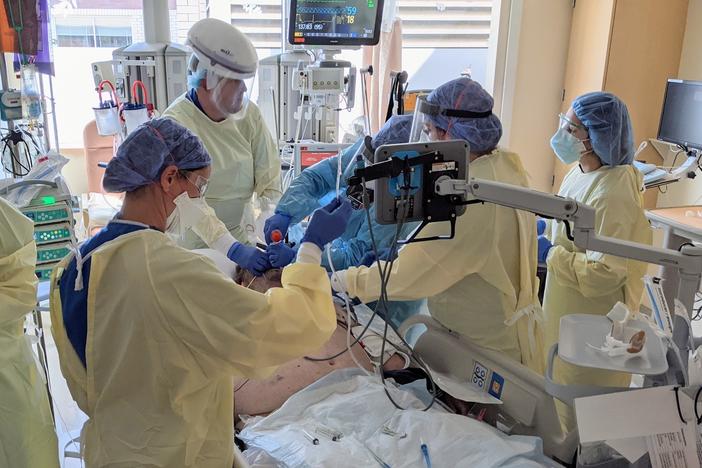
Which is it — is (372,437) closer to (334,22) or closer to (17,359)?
(17,359)

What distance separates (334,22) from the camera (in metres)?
2.92

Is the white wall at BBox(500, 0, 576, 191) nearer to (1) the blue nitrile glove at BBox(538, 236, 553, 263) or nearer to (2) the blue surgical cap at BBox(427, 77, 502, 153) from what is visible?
(1) the blue nitrile glove at BBox(538, 236, 553, 263)

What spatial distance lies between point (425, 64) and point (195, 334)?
15.9ft

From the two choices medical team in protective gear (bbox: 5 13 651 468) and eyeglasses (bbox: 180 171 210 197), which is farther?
eyeglasses (bbox: 180 171 210 197)

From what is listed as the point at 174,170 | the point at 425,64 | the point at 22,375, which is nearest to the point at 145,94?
the point at 22,375

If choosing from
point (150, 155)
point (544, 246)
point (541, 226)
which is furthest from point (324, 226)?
point (541, 226)

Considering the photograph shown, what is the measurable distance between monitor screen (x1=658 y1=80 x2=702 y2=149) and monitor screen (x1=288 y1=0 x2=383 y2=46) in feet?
5.86

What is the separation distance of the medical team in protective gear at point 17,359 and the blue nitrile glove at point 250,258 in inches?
25.5

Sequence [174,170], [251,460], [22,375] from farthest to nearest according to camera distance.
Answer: [22,375] → [251,460] → [174,170]

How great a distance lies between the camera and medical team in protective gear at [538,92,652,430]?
2104 millimetres

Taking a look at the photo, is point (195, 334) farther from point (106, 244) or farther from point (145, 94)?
point (145, 94)

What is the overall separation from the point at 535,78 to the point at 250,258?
128 inches

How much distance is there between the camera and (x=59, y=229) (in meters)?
2.32

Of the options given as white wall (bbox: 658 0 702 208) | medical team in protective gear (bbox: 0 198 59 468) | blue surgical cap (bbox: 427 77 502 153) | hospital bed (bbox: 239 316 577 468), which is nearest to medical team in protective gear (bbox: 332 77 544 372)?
blue surgical cap (bbox: 427 77 502 153)
